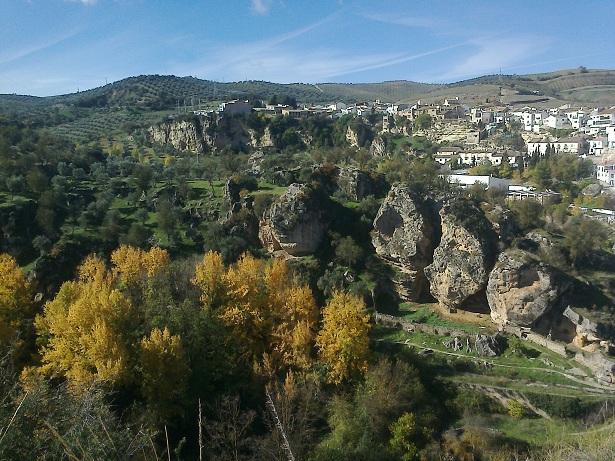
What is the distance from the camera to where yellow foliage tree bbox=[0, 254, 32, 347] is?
2030 centimetres

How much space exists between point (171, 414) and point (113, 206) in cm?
2183

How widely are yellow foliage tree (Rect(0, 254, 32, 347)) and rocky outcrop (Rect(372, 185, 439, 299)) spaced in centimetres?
1879

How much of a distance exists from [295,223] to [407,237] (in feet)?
21.7

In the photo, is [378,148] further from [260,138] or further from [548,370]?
[548,370]

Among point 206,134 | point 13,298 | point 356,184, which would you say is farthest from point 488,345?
point 206,134

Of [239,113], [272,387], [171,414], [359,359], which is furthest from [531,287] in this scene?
[239,113]

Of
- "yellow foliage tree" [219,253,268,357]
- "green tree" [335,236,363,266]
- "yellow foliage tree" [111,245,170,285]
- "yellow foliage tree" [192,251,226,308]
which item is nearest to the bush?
"yellow foliage tree" [219,253,268,357]

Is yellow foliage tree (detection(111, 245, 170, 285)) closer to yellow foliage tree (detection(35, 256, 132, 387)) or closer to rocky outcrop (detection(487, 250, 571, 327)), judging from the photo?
yellow foliage tree (detection(35, 256, 132, 387))

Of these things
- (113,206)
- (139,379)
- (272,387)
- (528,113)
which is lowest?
(272,387)

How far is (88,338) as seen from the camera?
55.7ft

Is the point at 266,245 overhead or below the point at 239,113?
below

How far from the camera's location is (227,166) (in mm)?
44812

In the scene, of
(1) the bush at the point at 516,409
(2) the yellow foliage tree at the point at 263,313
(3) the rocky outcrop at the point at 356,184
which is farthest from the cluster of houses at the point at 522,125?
(2) the yellow foliage tree at the point at 263,313

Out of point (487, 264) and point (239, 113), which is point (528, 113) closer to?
point (239, 113)
